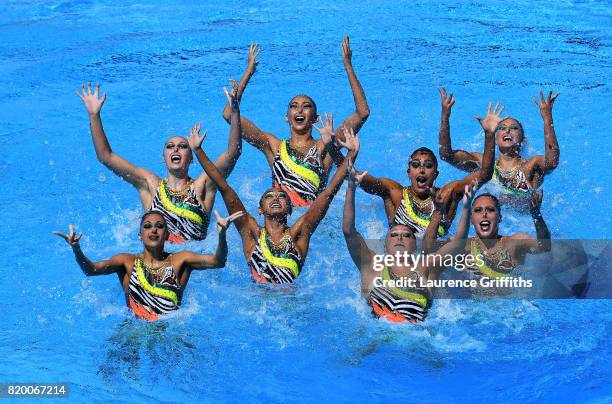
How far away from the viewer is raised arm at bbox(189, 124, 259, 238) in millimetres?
6891

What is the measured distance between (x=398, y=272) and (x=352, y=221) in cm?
56

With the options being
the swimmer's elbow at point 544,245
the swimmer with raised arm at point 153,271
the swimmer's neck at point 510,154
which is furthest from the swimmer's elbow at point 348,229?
the swimmer's neck at point 510,154

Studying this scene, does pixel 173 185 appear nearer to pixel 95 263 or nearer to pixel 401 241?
pixel 95 263

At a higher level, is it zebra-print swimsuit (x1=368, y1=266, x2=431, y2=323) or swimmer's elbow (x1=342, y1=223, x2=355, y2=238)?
swimmer's elbow (x1=342, y1=223, x2=355, y2=238)

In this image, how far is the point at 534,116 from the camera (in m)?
11.4

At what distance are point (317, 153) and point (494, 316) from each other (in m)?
2.40

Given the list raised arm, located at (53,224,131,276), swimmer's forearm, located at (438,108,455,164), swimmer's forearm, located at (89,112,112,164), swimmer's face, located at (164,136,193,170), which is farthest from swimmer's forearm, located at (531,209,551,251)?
swimmer's forearm, located at (89,112,112,164)

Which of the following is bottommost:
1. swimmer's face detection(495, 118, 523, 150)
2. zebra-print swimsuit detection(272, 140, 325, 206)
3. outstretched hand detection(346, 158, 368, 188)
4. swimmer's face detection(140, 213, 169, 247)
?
swimmer's face detection(140, 213, 169, 247)

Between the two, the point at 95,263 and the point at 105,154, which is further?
the point at 105,154

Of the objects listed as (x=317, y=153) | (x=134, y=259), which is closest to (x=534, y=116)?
(x=317, y=153)

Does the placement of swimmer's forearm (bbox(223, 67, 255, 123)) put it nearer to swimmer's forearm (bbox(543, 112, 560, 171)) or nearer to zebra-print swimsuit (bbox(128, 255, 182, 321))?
zebra-print swimsuit (bbox(128, 255, 182, 321))

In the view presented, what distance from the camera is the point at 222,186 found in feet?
22.8

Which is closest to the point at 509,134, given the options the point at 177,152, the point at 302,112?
the point at 302,112

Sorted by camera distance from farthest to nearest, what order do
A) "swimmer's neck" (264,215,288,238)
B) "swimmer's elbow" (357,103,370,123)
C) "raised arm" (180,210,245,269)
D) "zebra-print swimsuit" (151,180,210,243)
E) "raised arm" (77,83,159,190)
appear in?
"swimmer's elbow" (357,103,370,123) → "zebra-print swimsuit" (151,180,210,243) → "raised arm" (77,83,159,190) → "swimmer's neck" (264,215,288,238) → "raised arm" (180,210,245,269)
